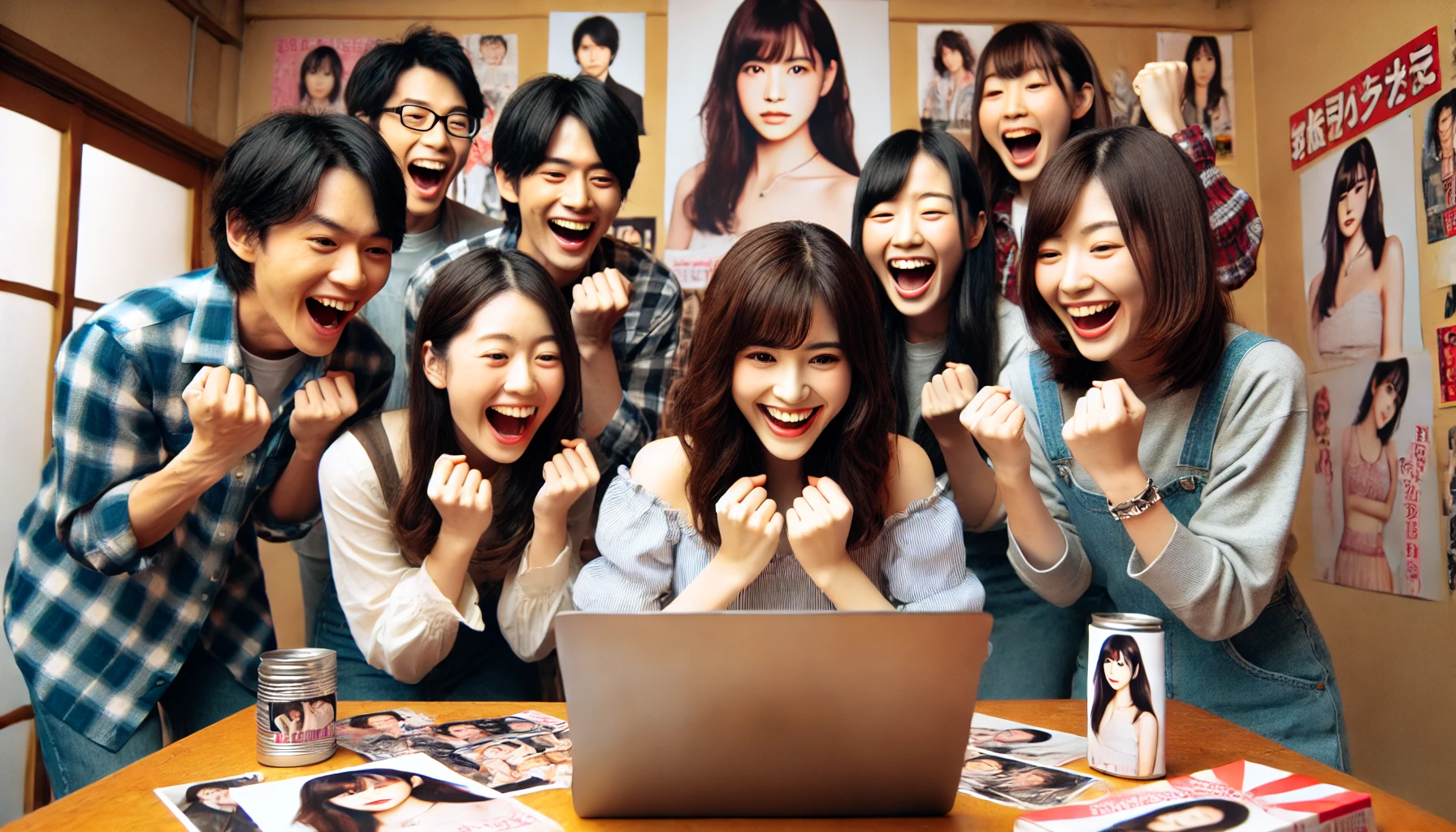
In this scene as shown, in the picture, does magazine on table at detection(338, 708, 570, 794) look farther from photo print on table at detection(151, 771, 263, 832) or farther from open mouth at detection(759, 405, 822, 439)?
open mouth at detection(759, 405, 822, 439)

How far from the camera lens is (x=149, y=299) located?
1.70 metres

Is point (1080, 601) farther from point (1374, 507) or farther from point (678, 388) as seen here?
point (1374, 507)

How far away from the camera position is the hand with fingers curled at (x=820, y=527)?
1392mm

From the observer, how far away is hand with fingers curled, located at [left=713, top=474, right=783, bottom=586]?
138cm

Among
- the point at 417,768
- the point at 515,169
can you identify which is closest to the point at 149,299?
the point at 515,169

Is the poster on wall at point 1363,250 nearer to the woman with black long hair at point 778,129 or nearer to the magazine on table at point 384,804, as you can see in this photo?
the woman with black long hair at point 778,129

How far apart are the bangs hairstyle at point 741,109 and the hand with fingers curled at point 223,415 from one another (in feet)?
7.49

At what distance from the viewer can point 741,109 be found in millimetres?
3637

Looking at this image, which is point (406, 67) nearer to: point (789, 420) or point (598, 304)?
point (598, 304)

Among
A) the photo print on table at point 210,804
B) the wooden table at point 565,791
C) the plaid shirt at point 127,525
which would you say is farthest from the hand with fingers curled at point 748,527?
the plaid shirt at point 127,525

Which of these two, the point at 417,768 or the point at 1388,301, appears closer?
the point at 417,768

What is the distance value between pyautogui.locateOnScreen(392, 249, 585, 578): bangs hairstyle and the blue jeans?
43cm

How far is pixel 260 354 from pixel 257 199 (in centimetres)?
30

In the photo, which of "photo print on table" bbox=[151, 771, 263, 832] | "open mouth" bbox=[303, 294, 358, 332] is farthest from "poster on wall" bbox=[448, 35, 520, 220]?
"photo print on table" bbox=[151, 771, 263, 832]
